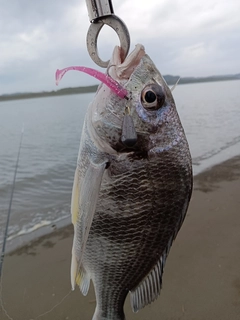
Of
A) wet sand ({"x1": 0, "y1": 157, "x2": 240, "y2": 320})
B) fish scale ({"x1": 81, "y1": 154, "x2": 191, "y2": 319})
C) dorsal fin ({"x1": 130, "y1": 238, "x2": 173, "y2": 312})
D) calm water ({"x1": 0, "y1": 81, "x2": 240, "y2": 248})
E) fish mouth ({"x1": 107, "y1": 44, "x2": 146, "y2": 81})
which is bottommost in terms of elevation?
wet sand ({"x1": 0, "y1": 157, "x2": 240, "y2": 320})

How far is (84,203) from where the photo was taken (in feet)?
5.32

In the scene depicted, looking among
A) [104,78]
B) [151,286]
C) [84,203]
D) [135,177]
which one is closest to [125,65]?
[104,78]

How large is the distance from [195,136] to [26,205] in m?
10.9

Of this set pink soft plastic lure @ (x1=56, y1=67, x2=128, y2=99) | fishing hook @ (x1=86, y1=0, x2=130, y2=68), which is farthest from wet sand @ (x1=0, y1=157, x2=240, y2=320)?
fishing hook @ (x1=86, y1=0, x2=130, y2=68)

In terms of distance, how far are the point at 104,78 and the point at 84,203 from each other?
63 centimetres

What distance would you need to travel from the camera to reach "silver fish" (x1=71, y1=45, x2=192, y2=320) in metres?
1.62

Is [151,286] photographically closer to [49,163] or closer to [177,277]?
[177,277]

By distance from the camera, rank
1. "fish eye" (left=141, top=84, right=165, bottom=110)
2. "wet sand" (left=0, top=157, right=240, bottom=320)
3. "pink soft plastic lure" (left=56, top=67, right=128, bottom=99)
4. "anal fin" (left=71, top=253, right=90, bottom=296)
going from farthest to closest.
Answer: "wet sand" (left=0, top=157, right=240, bottom=320) → "anal fin" (left=71, top=253, right=90, bottom=296) → "fish eye" (left=141, top=84, right=165, bottom=110) → "pink soft plastic lure" (left=56, top=67, right=128, bottom=99)

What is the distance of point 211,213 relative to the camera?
582 centimetres

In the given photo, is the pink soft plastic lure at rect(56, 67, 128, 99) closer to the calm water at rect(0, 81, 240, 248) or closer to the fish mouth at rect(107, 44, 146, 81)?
the fish mouth at rect(107, 44, 146, 81)

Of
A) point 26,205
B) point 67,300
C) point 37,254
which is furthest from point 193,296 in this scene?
point 26,205

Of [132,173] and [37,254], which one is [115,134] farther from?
[37,254]

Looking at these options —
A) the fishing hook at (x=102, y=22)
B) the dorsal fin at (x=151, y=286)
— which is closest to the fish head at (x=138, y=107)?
the fishing hook at (x=102, y=22)

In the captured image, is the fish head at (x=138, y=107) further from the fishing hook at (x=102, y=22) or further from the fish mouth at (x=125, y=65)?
the fishing hook at (x=102, y=22)
